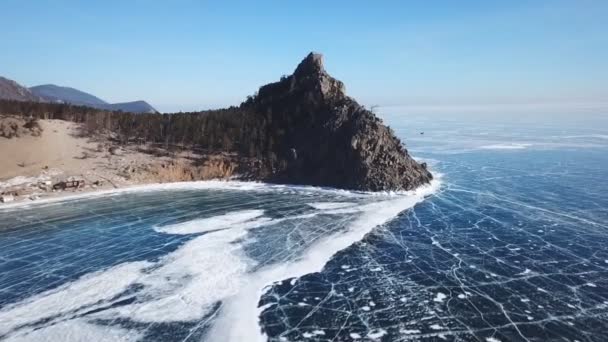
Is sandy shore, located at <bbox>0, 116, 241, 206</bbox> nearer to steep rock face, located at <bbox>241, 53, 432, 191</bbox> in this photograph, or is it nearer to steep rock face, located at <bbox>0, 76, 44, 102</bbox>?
steep rock face, located at <bbox>241, 53, 432, 191</bbox>

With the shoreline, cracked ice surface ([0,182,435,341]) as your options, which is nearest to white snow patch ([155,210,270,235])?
cracked ice surface ([0,182,435,341])

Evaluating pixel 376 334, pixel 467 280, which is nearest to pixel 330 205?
pixel 467 280

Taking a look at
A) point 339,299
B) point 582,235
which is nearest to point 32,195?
point 339,299

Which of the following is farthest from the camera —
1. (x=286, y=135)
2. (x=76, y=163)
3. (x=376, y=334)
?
(x=286, y=135)

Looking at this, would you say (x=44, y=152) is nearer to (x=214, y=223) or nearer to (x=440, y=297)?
(x=214, y=223)

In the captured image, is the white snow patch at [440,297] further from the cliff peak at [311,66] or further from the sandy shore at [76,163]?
the cliff peak at [311,66]

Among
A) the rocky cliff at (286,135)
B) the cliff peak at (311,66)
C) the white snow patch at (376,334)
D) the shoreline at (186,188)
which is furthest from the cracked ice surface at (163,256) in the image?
the cliff peak at (311,66)
